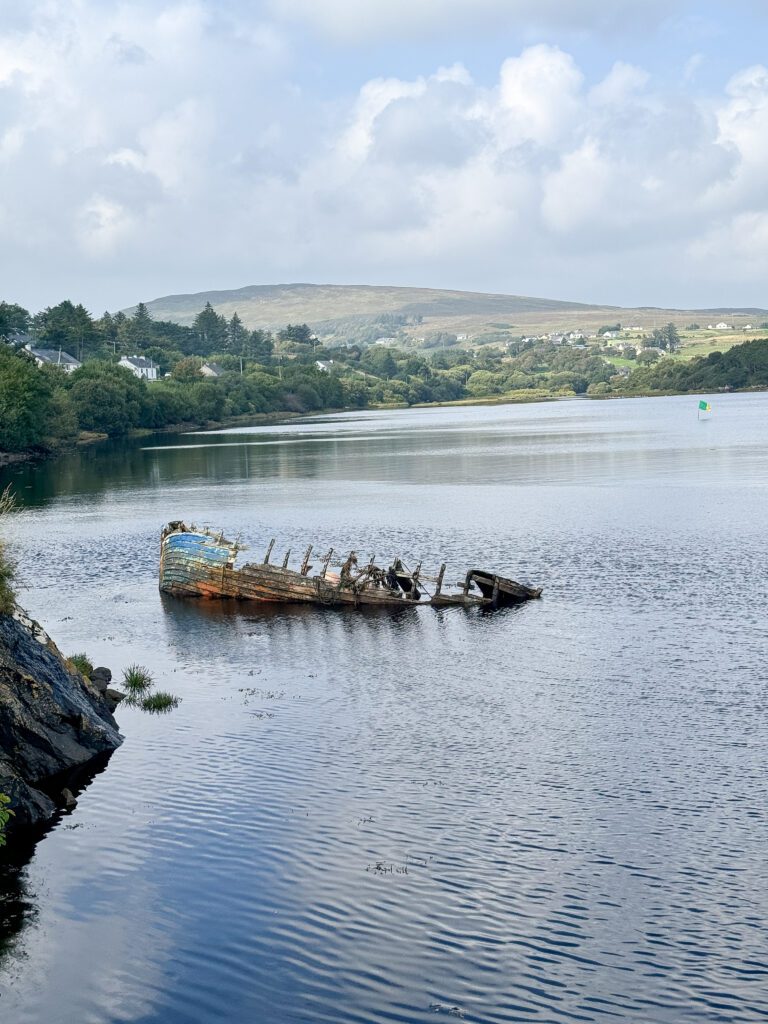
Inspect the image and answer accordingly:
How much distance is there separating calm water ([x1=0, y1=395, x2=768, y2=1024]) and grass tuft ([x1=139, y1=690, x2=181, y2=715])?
416 millimetres

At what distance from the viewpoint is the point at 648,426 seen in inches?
7421

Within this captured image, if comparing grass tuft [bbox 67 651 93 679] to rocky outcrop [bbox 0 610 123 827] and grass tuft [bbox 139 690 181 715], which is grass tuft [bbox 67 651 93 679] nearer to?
grass tuft [bbox 139 690 181 715]

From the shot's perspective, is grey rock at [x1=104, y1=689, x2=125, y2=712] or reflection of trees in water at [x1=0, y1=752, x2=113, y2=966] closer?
reflection of trees in water at [x1=0, y1=752, x2=113, y2=966]

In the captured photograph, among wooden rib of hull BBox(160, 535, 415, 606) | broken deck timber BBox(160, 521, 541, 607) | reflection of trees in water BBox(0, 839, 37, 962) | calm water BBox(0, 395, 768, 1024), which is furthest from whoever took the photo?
wooden rib of hull BBox(160, 535, 415, 606)

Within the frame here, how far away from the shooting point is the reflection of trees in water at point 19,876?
22234 mm

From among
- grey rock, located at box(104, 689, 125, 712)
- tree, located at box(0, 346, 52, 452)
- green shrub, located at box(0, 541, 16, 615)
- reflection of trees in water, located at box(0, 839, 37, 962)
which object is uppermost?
tree, located at box(0, 346, 52, 452)

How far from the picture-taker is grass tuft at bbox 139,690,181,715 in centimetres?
3650

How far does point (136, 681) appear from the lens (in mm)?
39438

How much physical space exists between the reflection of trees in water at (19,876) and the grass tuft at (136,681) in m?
8.35

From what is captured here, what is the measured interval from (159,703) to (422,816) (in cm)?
1240

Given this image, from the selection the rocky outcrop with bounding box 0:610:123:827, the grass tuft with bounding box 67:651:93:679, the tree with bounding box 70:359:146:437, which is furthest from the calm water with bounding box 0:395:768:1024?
the tree with bounding box 70:359:146:437

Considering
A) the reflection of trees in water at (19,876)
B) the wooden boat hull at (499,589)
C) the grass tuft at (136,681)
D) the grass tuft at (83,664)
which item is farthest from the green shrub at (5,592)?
the wooden boat hull at (499,589)

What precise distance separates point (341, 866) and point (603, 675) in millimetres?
17243

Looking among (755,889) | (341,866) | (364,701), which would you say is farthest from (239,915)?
(364,701)
